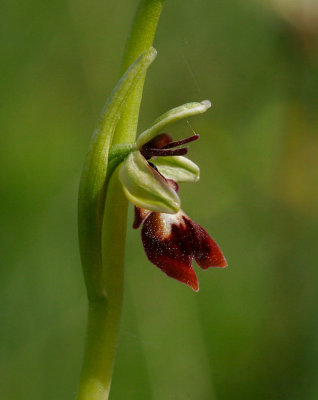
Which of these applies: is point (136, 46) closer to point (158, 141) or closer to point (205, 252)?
point (158, 141)

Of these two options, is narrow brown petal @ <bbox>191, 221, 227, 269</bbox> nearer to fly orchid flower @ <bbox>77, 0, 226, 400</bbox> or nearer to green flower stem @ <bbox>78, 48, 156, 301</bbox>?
fly orchid flower @ <bbox>77, 0, 226, 400</bbox>

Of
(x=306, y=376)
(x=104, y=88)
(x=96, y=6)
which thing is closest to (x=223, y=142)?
(x=104, y=88)

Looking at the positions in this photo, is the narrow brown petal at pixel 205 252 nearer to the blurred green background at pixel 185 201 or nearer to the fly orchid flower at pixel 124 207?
the fly orchid flower at pixel 124 207

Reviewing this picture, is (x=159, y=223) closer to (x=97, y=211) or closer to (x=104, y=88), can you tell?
(x=97, y=211)

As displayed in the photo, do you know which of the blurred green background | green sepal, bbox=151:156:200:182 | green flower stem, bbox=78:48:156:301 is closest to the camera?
green flower stem, bbox=78:48:156:301

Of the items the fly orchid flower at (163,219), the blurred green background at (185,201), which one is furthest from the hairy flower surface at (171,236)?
the blurred green background at (185,201)

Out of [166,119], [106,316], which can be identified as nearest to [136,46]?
[166,119]

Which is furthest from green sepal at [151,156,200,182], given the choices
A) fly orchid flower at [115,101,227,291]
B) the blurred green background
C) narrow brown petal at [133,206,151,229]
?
the blurred green background
